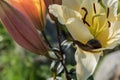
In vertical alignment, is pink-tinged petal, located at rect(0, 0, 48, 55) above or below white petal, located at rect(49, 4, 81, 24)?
below

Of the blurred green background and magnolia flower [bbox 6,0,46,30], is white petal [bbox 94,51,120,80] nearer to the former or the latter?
the blurred green background

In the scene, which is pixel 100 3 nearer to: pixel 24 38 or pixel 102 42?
pixel 102 42

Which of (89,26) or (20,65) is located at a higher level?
(89,26)

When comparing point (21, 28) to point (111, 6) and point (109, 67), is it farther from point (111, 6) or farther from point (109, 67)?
point (109, 67)

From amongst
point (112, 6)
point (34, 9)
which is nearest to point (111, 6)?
point (112, 6)

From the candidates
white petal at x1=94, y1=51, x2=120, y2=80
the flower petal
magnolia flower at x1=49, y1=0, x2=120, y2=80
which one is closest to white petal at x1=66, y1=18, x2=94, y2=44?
magnolia flower at x1=49, y1=0, x2=120, y2=80

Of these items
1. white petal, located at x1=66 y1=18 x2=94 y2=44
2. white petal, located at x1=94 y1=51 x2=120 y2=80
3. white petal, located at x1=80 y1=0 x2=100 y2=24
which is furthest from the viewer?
white petal, located at x1=94 y1=51 x2=120 y2=80
